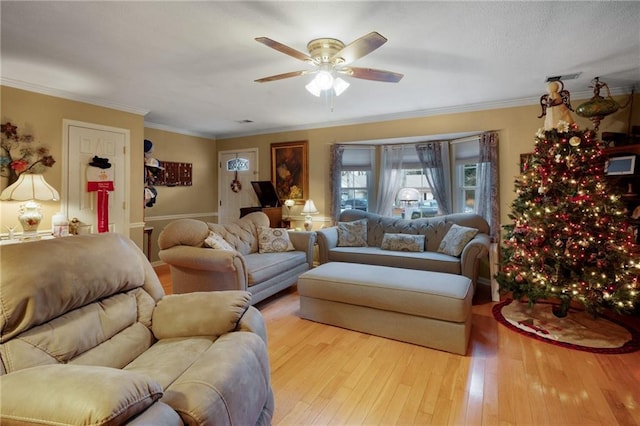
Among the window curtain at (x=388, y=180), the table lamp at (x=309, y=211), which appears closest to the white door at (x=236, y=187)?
the table lamp at (x=309, y=211)

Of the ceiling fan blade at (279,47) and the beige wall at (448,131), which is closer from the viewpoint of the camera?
the ceiling fan blade at (279,47)

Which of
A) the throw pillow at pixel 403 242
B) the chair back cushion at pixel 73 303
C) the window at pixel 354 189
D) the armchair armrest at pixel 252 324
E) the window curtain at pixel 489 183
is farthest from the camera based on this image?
the window at pixel 354 189

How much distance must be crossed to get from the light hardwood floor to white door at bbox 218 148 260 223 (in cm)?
387

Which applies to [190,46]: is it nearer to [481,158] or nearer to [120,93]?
[120,93]

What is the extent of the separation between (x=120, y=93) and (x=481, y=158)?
4609 mm

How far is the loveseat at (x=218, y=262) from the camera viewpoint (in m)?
2.98

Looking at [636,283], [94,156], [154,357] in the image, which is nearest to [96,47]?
[94,156]

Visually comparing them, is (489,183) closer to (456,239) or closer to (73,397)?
(456,239)

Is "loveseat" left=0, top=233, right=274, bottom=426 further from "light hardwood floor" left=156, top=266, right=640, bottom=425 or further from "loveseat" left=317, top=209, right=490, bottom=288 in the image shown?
"loveseat" left=317, top=209, right=490, bottom=288

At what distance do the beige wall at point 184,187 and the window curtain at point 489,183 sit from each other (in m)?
4.97

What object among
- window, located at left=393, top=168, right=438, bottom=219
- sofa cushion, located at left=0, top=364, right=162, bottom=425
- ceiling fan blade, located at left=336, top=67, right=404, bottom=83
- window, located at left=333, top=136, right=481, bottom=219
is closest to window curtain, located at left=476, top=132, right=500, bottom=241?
window, located at left=333, top=136, right=481, bottom=219

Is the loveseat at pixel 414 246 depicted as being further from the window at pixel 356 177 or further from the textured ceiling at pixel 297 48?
the textured ceiling at pixel 297 48

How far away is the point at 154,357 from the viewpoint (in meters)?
1.46

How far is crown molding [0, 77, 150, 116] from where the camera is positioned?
325 centimetres
